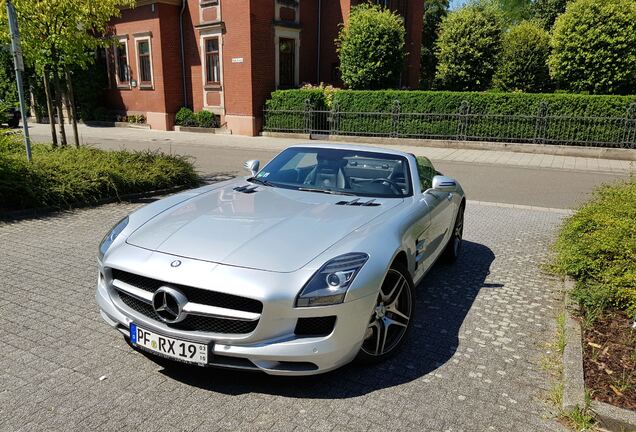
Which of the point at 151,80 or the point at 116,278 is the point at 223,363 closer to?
the point at 116,278

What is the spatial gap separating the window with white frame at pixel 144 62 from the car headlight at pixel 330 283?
2503 cm

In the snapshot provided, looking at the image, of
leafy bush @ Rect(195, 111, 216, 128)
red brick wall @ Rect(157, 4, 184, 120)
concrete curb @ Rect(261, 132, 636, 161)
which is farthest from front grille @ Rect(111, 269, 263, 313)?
red brick wall @ Rect(157, 4, 184, 120)

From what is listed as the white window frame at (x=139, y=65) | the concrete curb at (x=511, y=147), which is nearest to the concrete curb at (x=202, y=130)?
the white window frame at (x=139, y=65)

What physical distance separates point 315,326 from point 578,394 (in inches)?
65.7

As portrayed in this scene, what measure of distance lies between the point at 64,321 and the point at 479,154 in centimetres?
1538

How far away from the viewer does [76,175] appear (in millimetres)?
8414

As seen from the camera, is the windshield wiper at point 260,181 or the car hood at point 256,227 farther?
the windshield wiper at point 260,181

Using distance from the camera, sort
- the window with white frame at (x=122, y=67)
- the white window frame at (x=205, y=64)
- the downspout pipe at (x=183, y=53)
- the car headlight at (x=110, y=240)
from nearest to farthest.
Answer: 1. the car headlight at (x=110, y=240)
2. the white window frame at (x=205, y=64)
3. the downspout pipe at (x=183, y=53)
4. the window with white frame at (x=122, y=67)

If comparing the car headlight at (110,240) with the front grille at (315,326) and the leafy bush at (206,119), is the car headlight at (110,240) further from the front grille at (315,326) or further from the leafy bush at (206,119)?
the leafy bush at (206,119)

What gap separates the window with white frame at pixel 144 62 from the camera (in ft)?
83.1

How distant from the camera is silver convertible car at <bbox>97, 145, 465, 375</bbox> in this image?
282cm

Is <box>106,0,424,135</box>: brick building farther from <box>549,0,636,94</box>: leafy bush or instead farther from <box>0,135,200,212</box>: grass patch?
<box>0,135,200,212</box>: grass patch

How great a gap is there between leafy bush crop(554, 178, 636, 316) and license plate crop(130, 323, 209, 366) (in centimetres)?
322

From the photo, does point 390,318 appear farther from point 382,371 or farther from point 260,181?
point 260,181
